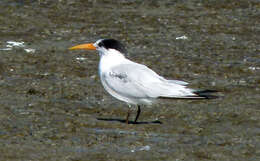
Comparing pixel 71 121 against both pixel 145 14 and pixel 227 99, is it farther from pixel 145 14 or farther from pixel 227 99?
pixel 145 14

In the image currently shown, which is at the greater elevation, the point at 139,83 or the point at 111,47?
the point at 111,47

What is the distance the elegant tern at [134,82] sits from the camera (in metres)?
8.71

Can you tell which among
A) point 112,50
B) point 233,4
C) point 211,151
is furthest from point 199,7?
point 211,151

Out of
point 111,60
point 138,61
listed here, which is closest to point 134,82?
point 111,60

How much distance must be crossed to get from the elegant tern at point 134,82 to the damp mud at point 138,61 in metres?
0.41

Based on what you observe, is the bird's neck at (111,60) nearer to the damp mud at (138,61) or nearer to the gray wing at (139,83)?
the gray wing at (139,83)

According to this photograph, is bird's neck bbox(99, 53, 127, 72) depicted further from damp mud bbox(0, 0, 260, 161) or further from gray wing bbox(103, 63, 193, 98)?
damp mud bbox(0, 0, 260, 161)

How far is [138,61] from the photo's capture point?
12719 mm

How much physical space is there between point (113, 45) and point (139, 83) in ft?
2.69

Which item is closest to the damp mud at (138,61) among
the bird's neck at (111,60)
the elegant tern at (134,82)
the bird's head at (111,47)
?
the elegant tern at (134,82)

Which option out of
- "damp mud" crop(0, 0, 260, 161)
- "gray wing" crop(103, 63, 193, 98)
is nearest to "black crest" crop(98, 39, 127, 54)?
"gray wing" crop(103, 63, 193, 98)

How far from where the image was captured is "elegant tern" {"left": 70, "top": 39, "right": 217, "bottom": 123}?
343 inches

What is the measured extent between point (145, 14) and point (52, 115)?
22.9ft

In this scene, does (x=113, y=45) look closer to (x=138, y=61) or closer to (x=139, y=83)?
(x=139, y=83)
